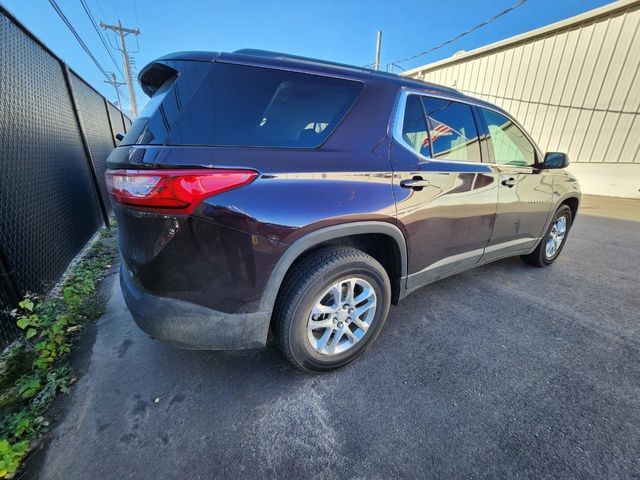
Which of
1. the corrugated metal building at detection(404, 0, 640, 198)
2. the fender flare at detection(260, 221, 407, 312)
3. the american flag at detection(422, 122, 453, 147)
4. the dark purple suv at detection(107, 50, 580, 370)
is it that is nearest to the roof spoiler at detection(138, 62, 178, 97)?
the dark purple suv at detection(107, 50, 580, 370)

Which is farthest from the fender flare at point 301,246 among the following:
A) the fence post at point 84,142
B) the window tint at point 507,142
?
the fence post at point 84,142

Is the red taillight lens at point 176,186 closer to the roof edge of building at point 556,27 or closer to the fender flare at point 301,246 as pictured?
the fender flare at point 301,246

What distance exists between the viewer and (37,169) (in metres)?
2.74

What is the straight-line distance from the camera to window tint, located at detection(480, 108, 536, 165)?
2.69m

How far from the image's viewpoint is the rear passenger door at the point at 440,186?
1940 millimetres

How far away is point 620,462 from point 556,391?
0.43 m

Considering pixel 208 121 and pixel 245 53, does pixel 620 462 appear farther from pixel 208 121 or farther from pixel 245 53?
pixel 245 53

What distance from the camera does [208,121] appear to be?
141cm

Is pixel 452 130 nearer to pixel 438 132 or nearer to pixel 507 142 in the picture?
pixel 438 132

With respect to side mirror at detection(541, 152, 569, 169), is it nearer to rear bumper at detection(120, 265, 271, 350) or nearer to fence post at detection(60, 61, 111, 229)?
rear bumper at detection(120, 265, 271, 350)

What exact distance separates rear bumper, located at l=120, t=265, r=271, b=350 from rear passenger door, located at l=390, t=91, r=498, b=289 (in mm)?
1182

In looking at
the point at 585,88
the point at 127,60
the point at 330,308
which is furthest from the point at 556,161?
the point at 127,60

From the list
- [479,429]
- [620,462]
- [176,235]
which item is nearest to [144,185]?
[176,235]

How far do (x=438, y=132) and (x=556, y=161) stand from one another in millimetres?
1649
